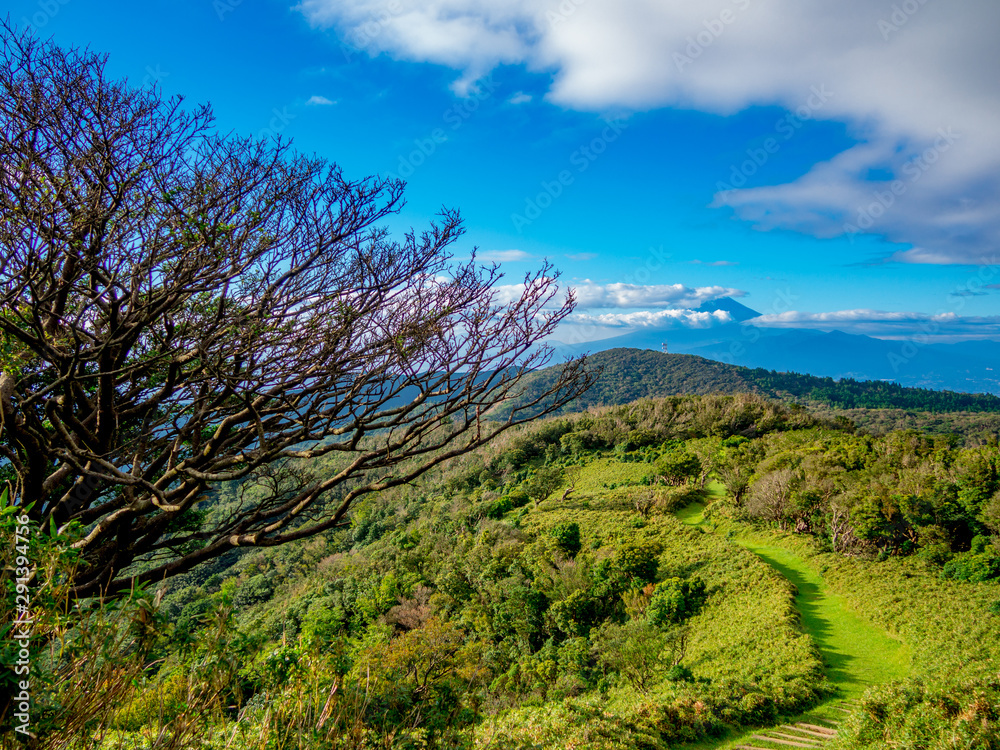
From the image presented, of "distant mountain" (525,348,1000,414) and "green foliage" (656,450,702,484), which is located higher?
"distant mountain" (525,348,1000,414)

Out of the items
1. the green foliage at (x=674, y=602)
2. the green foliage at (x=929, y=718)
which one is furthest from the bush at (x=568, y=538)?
the green foliage at (x=929, y=718)

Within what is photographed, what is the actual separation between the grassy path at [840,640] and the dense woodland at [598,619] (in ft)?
1.35

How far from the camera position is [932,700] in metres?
6.21

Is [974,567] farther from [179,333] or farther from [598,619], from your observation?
[179,333]

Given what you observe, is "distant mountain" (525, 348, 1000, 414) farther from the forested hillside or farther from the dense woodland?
the dense woodland

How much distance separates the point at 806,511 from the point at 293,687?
24348 mm

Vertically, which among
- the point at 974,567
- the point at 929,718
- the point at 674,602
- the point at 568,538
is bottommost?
the point at 674,602

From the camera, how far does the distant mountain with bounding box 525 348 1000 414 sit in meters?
87.6

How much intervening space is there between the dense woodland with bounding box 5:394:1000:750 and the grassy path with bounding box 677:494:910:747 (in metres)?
0.41

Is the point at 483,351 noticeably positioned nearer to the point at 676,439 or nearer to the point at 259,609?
the point at 259,609

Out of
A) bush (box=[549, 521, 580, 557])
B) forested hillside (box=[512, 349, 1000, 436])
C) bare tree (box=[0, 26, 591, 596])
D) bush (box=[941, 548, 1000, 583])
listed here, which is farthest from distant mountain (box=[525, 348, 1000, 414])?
bare tree (box=[0, 26, 591, 596])

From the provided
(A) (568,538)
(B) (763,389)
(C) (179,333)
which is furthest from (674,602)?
(B) (763,389)

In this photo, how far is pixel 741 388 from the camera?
92.9 metres

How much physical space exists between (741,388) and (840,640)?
89440 millimetres
